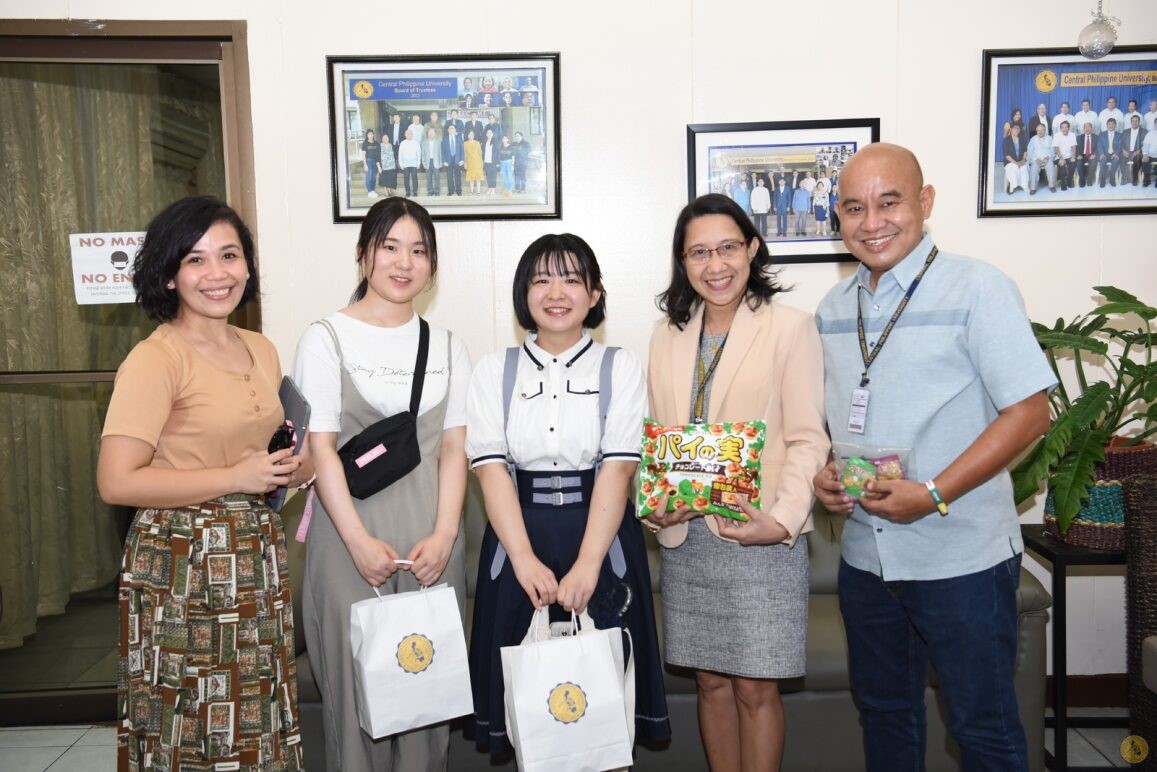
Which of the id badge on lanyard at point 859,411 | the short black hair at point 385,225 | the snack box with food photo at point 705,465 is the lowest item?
the snack box with food photo at point 705,465

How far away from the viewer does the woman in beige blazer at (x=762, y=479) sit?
6.57ft

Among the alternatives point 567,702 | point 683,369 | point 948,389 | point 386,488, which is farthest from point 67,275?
point 948,389

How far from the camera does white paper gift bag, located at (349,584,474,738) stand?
1.90 metres

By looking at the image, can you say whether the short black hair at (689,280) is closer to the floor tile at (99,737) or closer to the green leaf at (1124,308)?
the green leaf at (1124,308)

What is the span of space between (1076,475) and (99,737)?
3.76m

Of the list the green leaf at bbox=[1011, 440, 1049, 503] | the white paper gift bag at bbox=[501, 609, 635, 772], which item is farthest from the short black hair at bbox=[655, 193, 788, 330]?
the green leaf at bbox=[1011, 440, 1049, 503]

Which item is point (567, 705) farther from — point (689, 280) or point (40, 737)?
point (40, 737)

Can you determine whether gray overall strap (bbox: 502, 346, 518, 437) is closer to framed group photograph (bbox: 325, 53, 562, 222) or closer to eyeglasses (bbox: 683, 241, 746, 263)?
eyeglasses (bbox: 683, 241, 746, 263)

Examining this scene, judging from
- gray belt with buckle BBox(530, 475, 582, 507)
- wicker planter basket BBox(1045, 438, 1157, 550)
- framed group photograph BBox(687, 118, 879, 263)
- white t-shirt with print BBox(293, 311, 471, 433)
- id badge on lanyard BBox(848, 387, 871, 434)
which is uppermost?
framed group photograph BBox(687, 118, 879, 263)

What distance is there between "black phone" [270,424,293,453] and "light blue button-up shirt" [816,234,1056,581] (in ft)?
4.39

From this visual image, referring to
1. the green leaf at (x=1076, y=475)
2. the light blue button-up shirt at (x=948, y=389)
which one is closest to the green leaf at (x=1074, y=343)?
the green leaf at (x=1076, y=475)

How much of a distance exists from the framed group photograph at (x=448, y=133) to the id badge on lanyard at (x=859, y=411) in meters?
1.73

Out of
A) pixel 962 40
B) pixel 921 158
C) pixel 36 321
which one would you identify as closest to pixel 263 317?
pixel 36 321

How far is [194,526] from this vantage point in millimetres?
1845
